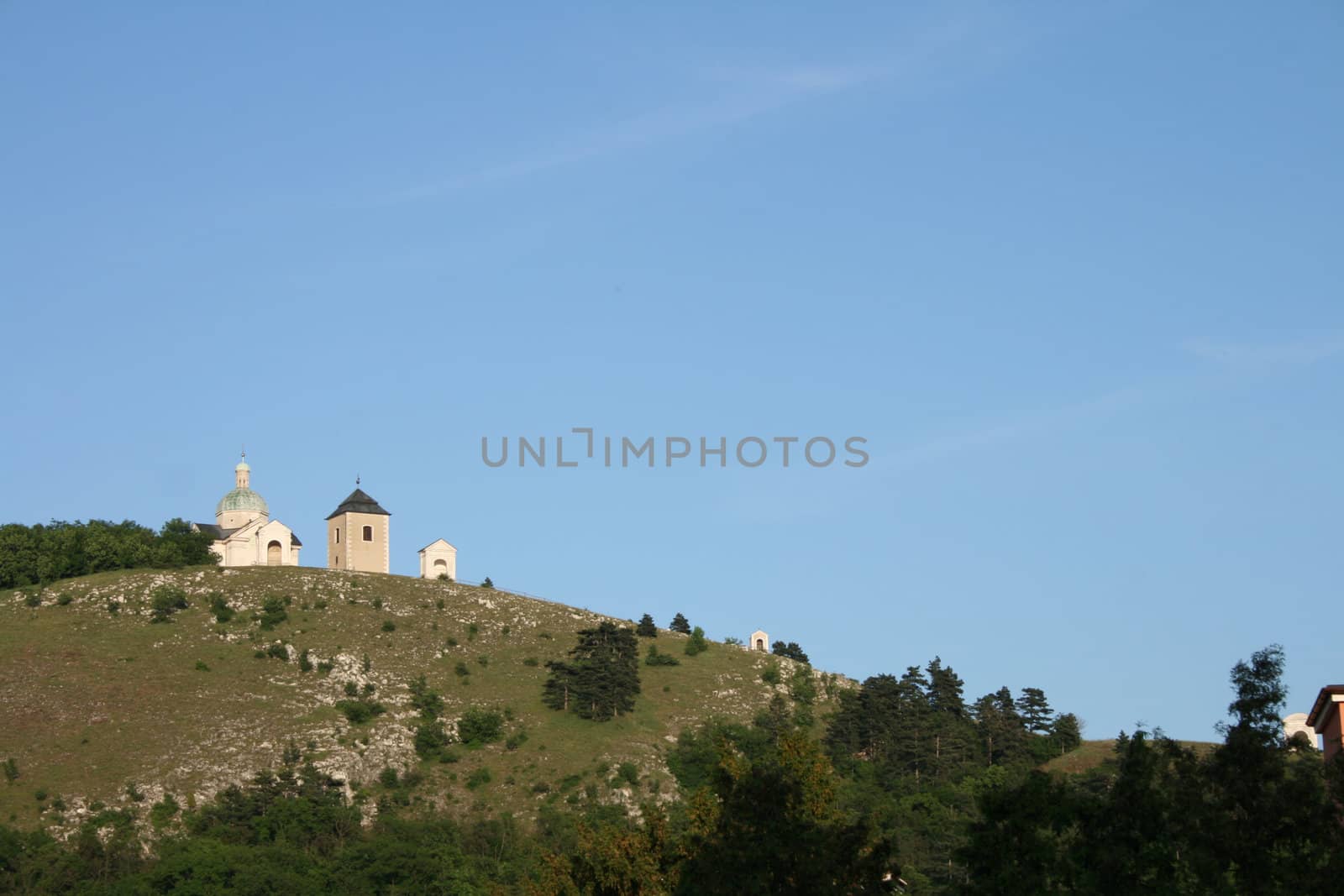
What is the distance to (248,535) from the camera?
147500 millimetres

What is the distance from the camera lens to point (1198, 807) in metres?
32.3

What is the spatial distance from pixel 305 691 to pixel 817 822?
84.3 m

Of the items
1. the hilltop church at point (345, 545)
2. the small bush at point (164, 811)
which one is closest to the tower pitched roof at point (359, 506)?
the hilltop church at point (345, 545)

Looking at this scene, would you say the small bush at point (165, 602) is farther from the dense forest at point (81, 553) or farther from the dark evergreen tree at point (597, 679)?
the dark evergreen tree at point (597, 679)

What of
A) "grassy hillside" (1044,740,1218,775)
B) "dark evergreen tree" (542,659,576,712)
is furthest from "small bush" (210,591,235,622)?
"grassy hillside" (1044,740,1218,775)

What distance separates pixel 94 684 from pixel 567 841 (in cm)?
3869

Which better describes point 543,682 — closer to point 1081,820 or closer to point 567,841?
point 567,841

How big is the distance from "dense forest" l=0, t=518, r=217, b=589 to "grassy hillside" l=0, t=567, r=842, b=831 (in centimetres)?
375

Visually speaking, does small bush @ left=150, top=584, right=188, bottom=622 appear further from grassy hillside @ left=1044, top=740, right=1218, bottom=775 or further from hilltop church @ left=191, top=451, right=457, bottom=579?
grassy hillside @ left=1044, top=740, right=1218, bottom=775

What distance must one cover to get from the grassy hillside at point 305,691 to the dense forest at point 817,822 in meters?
1.99

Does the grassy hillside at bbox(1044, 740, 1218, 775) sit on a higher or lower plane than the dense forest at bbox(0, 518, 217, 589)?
lower

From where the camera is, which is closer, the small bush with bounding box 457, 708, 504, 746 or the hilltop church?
the small bush with bounding box 457, 708, 504, 746

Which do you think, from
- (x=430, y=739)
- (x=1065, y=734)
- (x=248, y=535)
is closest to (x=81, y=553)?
(x=248, y=535)

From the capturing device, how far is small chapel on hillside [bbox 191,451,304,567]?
481 ft
